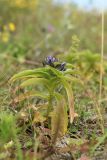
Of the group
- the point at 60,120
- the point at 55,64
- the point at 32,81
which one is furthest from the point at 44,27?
the point at 60,120

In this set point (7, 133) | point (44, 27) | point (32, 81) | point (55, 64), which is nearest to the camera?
point (7, 133)

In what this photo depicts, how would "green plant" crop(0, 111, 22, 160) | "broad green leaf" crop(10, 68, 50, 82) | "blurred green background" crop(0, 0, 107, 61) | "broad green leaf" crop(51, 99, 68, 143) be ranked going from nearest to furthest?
1. "green plant" crop(0, 111, 22, 160)
2. "broad green leaf" crop(51, 99, 68, 143)
3. "broad green leaf" crop(10, 68, 50, 82)
4. "blurred green background" crop(0, 0, 107, 61)

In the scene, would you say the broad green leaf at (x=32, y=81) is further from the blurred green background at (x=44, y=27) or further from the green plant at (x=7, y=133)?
the blurred green background at (x=44, y=27)

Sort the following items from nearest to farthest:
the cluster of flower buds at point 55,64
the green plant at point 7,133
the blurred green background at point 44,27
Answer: the green plant at point 7,133, the cluster of flower buds at point 55,64, the blurred green background at point 44,27

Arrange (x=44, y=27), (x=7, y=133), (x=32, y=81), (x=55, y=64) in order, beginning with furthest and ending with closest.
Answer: (x=44, y=27)
(x=55, y=64)
(x=32, y=81)
(x=7, y=133)

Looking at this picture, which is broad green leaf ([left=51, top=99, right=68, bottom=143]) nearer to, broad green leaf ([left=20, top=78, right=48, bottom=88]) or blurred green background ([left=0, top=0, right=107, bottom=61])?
broad green leaf ([left=20, top=78, right=48, bottom=88])

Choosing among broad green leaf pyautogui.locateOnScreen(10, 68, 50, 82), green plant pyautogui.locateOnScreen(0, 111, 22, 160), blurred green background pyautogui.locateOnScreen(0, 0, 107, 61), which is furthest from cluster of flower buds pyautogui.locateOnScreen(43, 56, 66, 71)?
blurred green background pyautogui.locateOnScreen(0, 0, 107, 61)

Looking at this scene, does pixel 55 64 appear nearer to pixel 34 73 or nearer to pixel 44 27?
pixel 34 73

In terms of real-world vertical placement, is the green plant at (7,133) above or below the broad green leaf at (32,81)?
below

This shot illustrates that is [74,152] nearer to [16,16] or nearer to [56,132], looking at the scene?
[56,132]

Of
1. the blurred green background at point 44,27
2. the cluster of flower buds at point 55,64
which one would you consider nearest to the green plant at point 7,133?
the cluster of flower buds at point 55,64

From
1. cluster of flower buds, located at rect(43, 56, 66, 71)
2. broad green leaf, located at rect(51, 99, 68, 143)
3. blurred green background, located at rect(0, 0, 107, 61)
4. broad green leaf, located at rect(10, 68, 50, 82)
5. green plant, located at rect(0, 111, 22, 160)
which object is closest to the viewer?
green plant, located at rect(0, 111, 22, 160)

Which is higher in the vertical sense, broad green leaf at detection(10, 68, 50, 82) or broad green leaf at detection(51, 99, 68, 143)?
broad green leaf at detection(10, 68, 50, 82)
